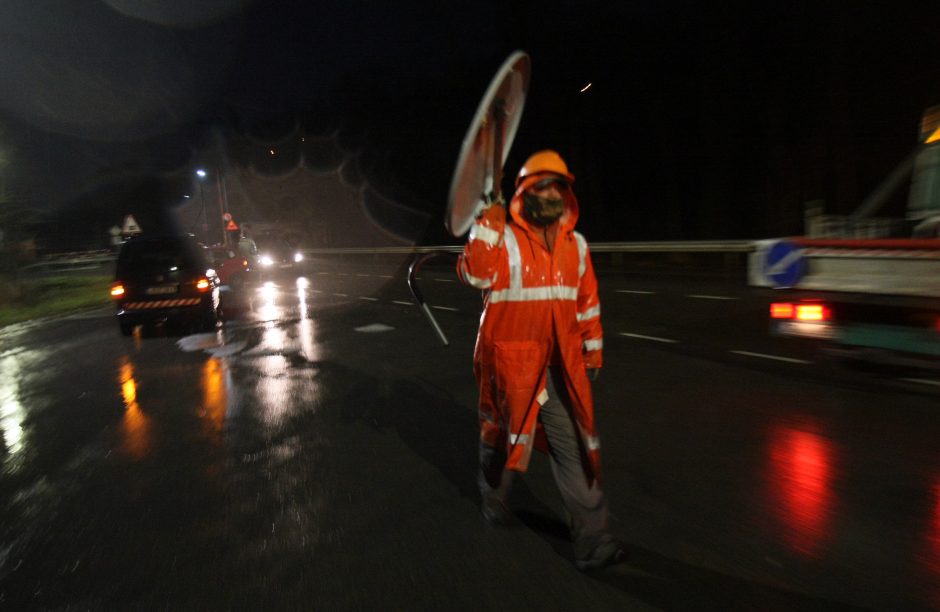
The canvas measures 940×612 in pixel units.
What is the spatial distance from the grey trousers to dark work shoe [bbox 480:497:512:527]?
439mm

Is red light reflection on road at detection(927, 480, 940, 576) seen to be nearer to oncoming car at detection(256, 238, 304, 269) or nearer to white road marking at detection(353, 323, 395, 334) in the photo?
white road marking at detection(353, 323, 395, 334)

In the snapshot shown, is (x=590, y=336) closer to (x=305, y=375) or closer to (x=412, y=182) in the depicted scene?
(x=305, y=375)

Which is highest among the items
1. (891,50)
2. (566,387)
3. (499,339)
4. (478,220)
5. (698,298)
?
(891,50)

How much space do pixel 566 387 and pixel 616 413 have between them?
296cm

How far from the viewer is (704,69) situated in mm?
30062

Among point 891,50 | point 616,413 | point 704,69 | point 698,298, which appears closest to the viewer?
point 616,413

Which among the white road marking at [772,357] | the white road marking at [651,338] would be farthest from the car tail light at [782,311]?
the white road marking at [651,338]

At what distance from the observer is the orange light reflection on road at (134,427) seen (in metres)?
6.08

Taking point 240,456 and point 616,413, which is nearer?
point 240,456

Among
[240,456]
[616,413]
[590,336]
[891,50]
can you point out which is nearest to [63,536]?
[240,456]

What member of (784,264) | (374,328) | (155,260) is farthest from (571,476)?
(155,260)

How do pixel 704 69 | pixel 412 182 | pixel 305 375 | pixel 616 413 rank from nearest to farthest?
pixel 616 413, pixel 305 375, pixel 704 69, pixel 412 182

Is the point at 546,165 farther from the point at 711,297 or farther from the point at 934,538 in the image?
the point at 711,297

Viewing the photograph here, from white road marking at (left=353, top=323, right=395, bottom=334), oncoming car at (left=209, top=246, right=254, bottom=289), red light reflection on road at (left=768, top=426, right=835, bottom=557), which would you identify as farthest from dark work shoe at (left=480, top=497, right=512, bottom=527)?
oncoming car at (left=209, top=246, right=254, bottom=289)
